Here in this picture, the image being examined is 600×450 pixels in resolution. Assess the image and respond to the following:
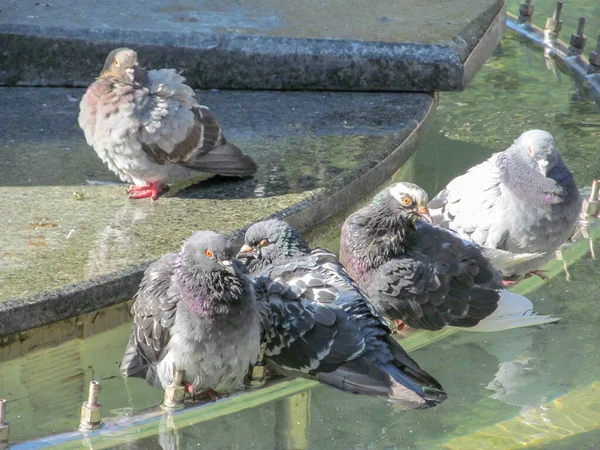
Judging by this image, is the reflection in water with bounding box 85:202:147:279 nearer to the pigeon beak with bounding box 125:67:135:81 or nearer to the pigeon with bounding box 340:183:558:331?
the pigeon beak with bounding box 125:67:135:81

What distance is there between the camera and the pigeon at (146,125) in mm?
5215

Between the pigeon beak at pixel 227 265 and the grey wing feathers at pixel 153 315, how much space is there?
271 mm

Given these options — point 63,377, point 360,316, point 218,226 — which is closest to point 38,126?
point 218,226

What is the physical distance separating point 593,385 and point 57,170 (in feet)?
9.76

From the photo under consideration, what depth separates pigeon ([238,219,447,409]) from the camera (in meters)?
4.23

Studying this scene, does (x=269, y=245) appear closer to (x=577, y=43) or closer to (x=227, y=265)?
(x=227, y=265)

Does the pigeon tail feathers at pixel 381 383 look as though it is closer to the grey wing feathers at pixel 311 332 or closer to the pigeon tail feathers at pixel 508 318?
the grey wing feathers at pixel 311 332

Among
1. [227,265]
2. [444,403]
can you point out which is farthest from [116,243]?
[444,403]

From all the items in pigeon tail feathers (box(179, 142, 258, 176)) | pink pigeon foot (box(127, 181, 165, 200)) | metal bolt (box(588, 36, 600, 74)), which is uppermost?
pigeon tail feathers (box(179, 142, 258, 176))

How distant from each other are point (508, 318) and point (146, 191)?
6.33 ft

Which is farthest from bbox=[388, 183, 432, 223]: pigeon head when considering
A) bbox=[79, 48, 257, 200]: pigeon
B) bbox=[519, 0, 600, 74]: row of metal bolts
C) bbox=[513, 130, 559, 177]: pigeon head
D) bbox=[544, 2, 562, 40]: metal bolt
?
bbox=[544, 2, 562, 40]: metal bolt

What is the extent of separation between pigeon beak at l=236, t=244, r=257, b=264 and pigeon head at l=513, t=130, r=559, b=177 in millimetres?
1537

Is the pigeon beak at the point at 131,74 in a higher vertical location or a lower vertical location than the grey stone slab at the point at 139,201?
higher

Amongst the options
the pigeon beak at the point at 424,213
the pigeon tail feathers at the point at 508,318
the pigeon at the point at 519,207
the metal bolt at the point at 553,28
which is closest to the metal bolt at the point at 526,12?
the metal bolt at the point at 553,28
